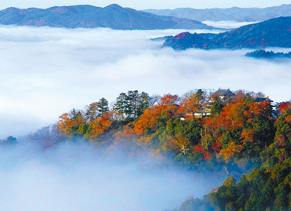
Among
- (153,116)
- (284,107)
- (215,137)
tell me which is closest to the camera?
(215,137)

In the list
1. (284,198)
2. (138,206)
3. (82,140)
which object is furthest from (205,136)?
(82,140)

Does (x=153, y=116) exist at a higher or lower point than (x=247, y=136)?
lower

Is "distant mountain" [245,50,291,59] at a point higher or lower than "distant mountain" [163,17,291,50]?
lower

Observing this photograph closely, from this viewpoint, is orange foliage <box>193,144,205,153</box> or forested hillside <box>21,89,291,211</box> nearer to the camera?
forested hillside <box>21,89,291,211</box>

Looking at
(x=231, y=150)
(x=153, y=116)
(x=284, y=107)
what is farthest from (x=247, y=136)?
(x=153, y=116)

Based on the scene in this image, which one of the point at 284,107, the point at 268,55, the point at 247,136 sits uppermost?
the point at 284,107

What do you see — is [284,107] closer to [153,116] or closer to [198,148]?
[198,148]

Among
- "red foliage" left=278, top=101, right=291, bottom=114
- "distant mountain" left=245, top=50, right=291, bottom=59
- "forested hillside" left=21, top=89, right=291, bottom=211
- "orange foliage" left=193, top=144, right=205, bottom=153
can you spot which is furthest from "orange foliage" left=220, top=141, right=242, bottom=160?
"distant mountain" left=245, top=50, right=291, bottom=59

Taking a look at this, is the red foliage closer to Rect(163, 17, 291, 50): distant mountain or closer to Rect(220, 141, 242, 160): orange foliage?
Rect(220, 141, 242, 160): orange foliage
